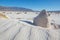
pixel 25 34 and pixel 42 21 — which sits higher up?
pixel 42 21

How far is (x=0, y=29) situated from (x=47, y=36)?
7.38ft

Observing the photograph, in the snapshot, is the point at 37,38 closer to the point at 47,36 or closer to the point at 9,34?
the point at 47,36

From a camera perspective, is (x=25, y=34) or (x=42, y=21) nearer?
(x=25, y=34)

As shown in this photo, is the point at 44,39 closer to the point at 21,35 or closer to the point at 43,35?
the point at 43,35

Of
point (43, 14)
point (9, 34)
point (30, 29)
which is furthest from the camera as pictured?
point (43, 14)

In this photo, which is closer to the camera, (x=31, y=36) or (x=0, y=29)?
(x=31, y=36)

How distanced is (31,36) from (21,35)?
0.41 m

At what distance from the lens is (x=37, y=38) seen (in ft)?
20.0

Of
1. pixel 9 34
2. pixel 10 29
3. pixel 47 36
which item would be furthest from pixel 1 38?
pixel 47 36

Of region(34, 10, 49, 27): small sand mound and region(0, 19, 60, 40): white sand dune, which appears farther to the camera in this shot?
region(34, 10, 49, 27): small sand mound

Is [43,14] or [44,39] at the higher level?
[43,14]

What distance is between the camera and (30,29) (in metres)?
6.92

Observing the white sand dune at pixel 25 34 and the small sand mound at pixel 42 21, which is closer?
the white sand dune at pixel 25 34

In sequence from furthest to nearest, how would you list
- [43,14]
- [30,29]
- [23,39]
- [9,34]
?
1. [43,14]
2. [30,29]
3. [9,34]
4. [23,39]
